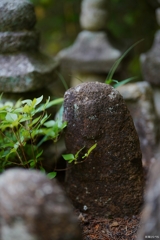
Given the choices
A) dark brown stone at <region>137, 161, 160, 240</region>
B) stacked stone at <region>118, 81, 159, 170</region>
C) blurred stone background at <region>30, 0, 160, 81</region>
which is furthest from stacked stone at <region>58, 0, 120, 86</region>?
dark brown stone at <region>137, 161, 160, 240</region>

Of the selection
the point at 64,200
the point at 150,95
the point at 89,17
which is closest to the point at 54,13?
the point at 89,17

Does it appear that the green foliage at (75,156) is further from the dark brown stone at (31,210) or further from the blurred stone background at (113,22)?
the blurred stone background at (113,22)

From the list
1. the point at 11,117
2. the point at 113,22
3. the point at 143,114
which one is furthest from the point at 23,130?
the point at 113,22

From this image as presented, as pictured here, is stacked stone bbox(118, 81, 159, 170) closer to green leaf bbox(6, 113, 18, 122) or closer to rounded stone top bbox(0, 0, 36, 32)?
rounded stone top bbox(0, 0, 36, 32)

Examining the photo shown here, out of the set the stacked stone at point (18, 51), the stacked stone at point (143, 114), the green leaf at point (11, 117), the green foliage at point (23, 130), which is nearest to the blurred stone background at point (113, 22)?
the stacked stone at point (143, 114)

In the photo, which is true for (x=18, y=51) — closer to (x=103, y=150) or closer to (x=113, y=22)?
(x=103, y=150)

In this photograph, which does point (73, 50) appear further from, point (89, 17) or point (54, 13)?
point (54, 13)
